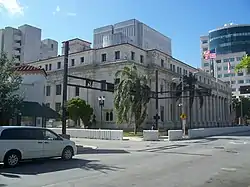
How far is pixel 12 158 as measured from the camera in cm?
1271

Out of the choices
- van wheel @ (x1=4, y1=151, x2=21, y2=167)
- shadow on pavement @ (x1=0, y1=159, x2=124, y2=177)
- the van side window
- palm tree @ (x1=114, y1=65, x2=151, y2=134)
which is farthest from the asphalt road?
palm tree @ (x1=114, y1=65, x2=151, y2=134)

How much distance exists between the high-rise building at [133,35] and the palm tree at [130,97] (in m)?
35.9

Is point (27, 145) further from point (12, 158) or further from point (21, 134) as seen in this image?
point (12, 158)

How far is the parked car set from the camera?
12639 millimetres

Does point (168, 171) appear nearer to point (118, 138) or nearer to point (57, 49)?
point (118, 138)

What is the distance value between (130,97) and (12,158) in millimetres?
30555

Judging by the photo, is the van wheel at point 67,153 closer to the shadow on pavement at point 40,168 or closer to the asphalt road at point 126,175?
the shadow on pavement at point 40,168

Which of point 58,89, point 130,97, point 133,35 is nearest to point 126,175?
point 130,97

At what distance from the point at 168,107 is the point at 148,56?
41.8 ft

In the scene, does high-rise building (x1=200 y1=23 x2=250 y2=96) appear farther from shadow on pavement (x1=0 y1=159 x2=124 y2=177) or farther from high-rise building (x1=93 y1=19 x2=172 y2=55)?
shadow on pavement (x1=0 y1=159 x2=124 y2=177)

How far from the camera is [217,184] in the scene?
944cm

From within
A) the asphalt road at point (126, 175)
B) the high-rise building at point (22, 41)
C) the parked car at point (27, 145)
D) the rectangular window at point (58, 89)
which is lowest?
the asphalt road at point (126, 175)

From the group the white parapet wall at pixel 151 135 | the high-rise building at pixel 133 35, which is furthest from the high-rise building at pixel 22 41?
the white parapet wall at pixel 151 135

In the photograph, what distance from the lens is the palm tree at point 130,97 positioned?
4256cm
